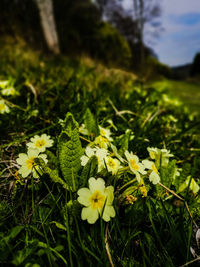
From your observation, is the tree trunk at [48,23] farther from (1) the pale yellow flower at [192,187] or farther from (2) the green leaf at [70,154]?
(1) the pale yellow flower at [192,187]

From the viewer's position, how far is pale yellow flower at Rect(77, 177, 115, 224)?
1.96 feet

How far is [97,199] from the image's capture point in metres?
0.63

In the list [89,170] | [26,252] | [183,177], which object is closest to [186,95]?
[183,177]

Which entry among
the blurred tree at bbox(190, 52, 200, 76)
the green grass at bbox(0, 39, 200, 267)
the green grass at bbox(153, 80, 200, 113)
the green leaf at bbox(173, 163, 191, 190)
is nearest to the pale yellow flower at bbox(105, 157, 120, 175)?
the green grass at bbox(0, 39, 200, 267)

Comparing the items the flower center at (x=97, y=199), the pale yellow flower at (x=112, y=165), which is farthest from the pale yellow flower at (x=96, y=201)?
the pale yellow flower at (x=112, y=165)

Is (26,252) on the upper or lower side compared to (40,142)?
lower

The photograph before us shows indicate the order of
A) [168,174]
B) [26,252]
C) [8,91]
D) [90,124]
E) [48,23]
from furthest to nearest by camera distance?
1. [48,23]
2. [8,91]
3. [90,124]
4. [168,174]
5. [26,252]

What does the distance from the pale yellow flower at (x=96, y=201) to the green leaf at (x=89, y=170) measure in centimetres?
10

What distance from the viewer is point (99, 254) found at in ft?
1.99

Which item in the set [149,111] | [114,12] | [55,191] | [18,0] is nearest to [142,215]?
[55,191]

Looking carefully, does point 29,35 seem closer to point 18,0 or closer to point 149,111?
point 18,0

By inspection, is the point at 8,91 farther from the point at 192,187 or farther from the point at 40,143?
the point at 192,187

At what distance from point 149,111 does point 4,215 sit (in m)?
1.50

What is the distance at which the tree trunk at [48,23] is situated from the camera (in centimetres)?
543
